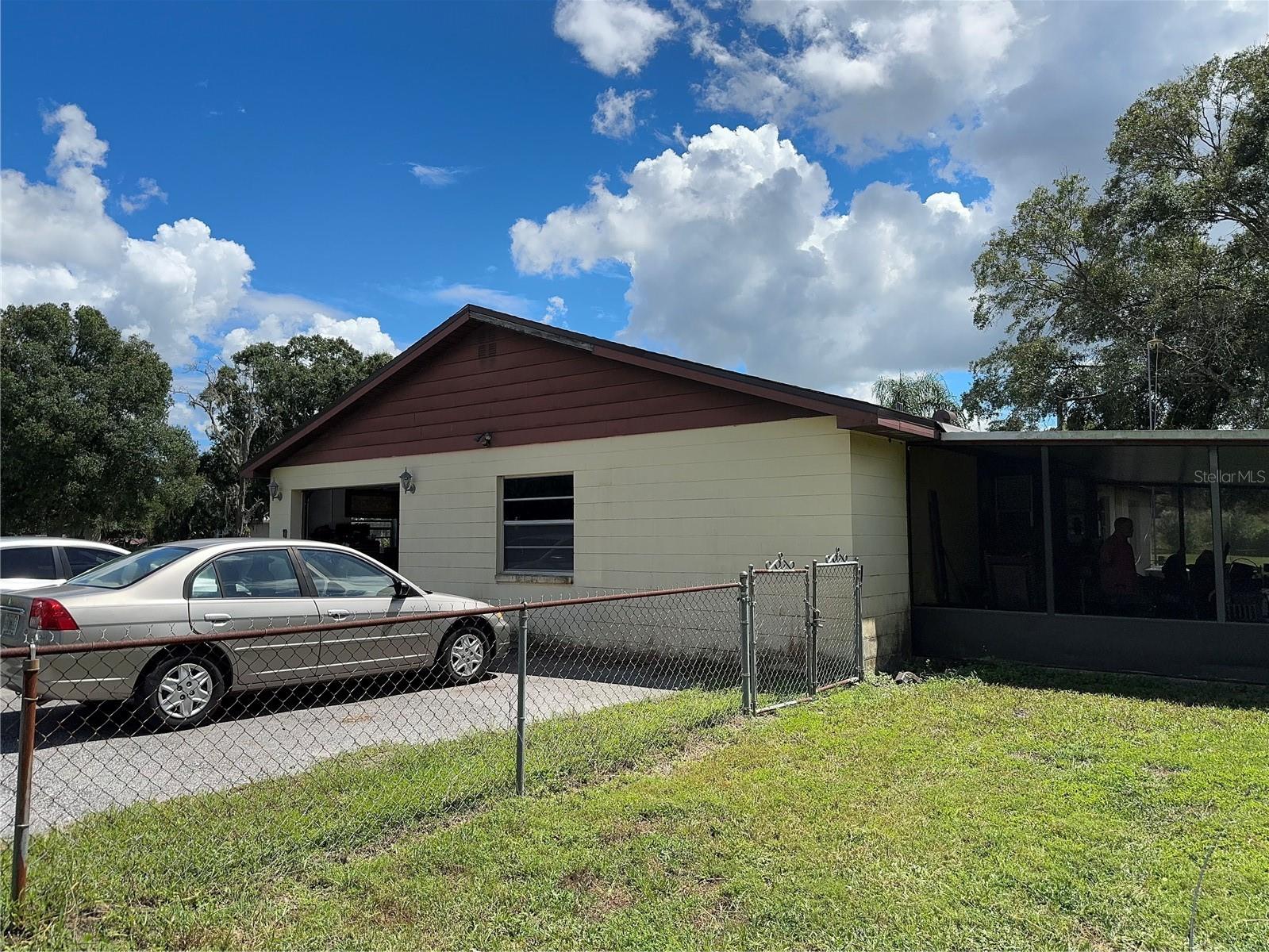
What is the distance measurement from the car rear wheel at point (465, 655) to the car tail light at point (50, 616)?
304 centimetres

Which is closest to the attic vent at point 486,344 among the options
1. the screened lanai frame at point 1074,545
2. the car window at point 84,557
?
the car window at point 84,557

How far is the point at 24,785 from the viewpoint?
3086mm

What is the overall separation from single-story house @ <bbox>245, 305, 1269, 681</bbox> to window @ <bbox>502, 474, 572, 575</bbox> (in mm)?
26

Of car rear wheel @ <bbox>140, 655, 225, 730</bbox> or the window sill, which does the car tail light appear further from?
the window sill

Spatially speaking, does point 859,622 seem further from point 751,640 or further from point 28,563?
point 28,563

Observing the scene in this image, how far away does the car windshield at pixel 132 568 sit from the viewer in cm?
647

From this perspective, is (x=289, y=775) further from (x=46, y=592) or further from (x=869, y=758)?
(x=869, y=758)

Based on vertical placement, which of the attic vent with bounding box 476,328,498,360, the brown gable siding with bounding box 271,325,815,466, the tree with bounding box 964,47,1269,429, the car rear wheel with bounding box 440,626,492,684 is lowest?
the car rear wheel with bounding box 440,626,492,684

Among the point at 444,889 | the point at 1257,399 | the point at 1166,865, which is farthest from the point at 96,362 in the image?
the point at 1257,399

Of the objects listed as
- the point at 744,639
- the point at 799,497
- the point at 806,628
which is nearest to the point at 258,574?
the point at 744,639

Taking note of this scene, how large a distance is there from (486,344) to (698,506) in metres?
4.14

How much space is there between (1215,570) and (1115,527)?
3.09 feet

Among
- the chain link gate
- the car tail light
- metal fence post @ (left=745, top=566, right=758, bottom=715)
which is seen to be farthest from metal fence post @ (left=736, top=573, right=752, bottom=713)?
the car tail light

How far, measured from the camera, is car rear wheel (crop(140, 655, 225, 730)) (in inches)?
240
